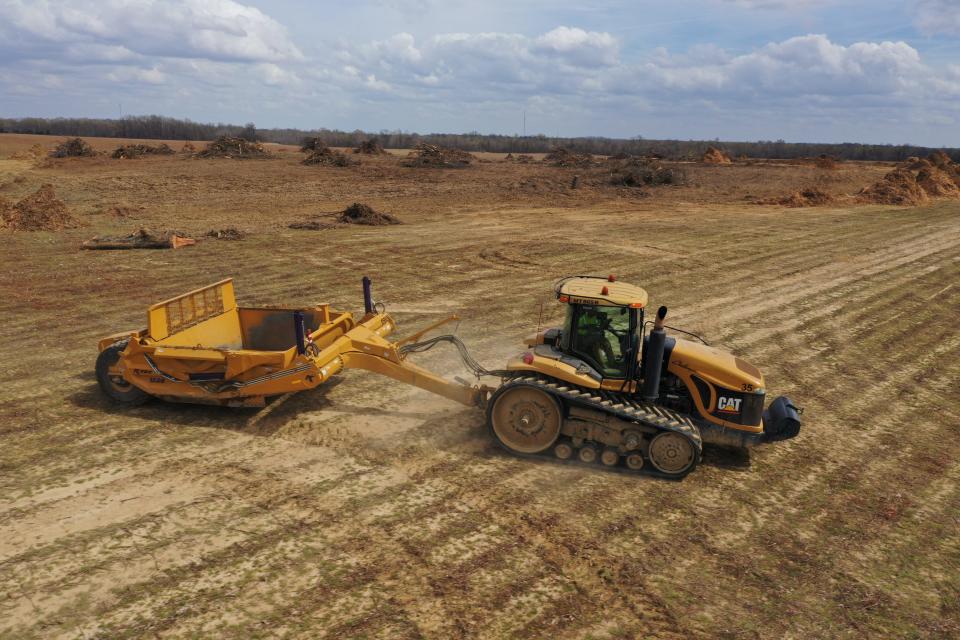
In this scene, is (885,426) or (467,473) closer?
(467,473)

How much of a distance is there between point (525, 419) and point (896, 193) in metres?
40.7

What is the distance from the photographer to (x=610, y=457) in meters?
7.65

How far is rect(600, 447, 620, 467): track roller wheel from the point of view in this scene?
765 cm

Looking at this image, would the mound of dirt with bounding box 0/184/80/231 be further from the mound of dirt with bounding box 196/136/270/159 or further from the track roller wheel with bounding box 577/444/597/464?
the mound of dirt with bounding box 196/136/270/159

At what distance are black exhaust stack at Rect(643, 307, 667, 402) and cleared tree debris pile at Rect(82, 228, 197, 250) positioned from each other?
17.4 metres

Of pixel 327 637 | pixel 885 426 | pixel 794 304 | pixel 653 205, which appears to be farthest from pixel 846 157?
pixel 327 637

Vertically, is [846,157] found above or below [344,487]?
above

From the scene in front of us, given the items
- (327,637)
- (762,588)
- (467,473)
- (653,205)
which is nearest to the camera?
(327,637)

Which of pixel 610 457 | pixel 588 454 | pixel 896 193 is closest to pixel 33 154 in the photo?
pixel 588 454

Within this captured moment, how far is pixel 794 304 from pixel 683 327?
403 cm

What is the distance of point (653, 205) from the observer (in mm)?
35125

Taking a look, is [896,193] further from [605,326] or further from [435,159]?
[605,326]

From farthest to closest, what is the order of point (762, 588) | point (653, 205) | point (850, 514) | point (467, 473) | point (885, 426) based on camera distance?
1. point (653, 205)
2. point (885, 426)
3. point (467, 473)
4. point (850, 514)
5. point (762, 588)

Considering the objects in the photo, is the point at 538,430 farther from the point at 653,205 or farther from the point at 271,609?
the point at 653,205
